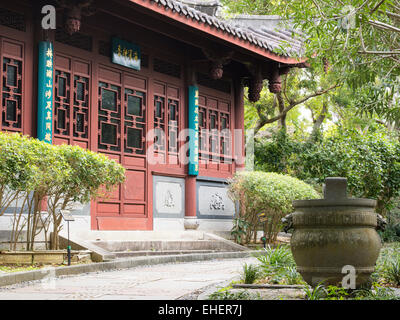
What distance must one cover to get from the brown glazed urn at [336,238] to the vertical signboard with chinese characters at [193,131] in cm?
887

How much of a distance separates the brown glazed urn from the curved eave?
212 inches

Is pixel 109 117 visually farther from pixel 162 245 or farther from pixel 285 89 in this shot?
pixel 285 89

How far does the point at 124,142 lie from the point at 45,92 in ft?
8.06

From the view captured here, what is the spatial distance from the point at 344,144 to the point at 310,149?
117 centimetres

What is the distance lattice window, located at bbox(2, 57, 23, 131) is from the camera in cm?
1062

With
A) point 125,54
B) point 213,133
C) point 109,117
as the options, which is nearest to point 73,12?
point 125,54

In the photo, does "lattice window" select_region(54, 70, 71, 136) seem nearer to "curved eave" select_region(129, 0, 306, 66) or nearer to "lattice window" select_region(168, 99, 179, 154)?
"curved eave" select_region(129, 0, 306, 66)

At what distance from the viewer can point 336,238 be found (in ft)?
17.8

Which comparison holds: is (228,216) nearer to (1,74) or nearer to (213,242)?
(213,242)

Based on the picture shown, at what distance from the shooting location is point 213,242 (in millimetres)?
13562

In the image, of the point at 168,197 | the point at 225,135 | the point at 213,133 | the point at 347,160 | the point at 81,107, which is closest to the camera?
the point at 81,107

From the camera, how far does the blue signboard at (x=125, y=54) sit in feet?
42.0

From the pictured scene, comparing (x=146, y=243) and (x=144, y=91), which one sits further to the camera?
(x=144, y=91)

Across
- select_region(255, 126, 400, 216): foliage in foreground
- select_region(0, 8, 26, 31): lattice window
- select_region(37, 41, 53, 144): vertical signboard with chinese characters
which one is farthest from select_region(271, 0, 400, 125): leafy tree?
select_region(255, 126, 400, 216): foliage in foreground
